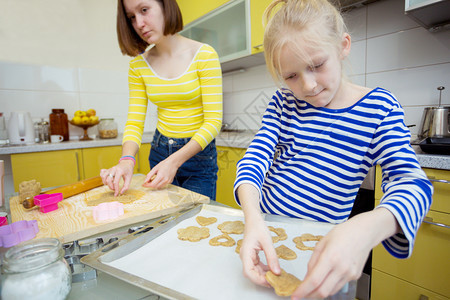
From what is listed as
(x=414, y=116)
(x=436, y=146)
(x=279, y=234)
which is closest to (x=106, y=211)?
(x=279, y=234)

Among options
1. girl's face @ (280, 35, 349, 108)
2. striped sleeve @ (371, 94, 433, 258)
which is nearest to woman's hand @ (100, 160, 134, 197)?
girl's face @ (280, 35, 349, 108)

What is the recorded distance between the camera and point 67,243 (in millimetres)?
609

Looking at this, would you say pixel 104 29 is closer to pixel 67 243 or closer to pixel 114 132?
pixel 114 132

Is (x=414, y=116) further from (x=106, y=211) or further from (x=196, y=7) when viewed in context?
(x=196, y=7)

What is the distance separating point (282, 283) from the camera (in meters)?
0.40

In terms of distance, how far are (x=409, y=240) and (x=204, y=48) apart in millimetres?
895

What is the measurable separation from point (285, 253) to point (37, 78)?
2.52 m

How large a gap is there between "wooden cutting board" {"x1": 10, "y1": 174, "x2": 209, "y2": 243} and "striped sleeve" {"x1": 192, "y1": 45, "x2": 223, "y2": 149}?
26 centimetres

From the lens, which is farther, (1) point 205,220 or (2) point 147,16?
(2) point 147,16

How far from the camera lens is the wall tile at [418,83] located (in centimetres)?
138

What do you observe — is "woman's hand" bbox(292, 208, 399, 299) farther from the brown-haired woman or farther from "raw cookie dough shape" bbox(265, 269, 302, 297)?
the brown-haired woman

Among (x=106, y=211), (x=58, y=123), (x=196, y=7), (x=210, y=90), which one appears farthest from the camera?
(x=196, y=7)

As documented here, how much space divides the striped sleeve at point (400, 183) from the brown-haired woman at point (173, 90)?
588mm

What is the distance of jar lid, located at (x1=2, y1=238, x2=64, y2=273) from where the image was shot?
1.12 ft
